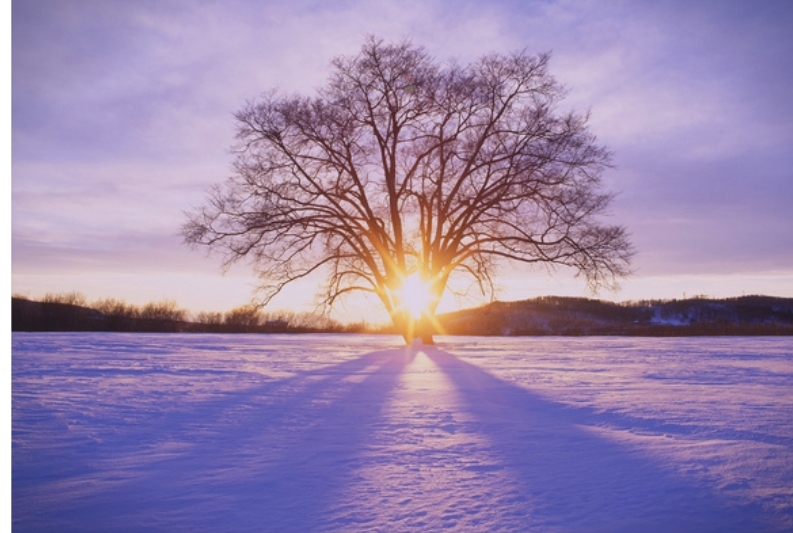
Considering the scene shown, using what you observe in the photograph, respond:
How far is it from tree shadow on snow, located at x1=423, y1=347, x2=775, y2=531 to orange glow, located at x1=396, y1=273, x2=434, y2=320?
42.9 feet

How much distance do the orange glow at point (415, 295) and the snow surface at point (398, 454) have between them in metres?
10.2

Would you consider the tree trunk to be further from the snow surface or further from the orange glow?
the snow surface

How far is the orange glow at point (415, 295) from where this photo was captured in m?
18.9

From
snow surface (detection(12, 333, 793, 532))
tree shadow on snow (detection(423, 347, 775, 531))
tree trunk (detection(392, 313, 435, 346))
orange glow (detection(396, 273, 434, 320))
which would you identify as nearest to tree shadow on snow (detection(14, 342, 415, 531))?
snow surface (detection(12, 333, 793, 532))

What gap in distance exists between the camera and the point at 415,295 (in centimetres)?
1912

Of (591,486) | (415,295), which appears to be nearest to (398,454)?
(591,486)

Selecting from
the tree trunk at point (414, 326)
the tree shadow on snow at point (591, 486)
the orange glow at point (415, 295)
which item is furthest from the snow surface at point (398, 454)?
the tree trunk at point (414, 326)

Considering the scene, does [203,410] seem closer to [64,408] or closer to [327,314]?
[64,408]

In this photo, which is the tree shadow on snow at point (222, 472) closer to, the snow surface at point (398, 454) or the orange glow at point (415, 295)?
the snow surface at point (398, 454)

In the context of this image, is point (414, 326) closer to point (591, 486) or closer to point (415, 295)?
point (415, 295)

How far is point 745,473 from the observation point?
4012 mm

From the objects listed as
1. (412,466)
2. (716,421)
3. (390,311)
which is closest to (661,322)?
(390,311)

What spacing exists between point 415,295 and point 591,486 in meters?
15.4

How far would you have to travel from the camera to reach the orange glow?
1891cm
